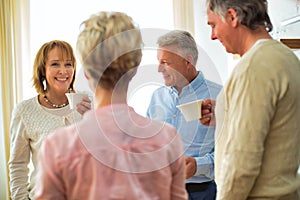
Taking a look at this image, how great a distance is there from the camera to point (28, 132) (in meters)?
1.75

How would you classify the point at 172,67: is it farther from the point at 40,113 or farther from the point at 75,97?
the point at 40,113

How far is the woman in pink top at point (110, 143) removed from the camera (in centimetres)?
77

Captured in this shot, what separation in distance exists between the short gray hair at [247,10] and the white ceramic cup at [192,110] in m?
0.32

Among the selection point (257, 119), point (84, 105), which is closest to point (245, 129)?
point (257, 119)

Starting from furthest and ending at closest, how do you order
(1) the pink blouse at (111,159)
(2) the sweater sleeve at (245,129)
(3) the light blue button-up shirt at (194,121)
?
(3) the light blue button-up shirt at (194,121)
(2) the sweater sleeve at (245,129)
(1) the pink blouse at (111,159)

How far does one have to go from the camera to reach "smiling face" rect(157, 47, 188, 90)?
5.41ft

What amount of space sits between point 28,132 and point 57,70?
32cm

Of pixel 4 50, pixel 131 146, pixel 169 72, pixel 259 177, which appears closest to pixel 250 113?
pixel 259 177

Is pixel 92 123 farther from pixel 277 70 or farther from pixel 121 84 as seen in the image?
pixel 277 70

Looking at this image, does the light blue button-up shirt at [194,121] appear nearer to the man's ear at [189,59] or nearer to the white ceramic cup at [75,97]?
the man's ear at [189,59]

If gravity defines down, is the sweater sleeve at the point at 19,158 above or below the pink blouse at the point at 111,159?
below

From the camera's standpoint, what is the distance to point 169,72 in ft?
5.44

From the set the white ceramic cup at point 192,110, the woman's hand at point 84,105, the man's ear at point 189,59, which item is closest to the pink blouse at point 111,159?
the white ceramic cup at point 192,110

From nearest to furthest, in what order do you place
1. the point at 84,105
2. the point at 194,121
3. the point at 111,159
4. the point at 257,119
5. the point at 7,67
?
the point at 111,159 < the point at 257,119 < the point at 84,105 < the point at 194,121 < the point at 7,67
